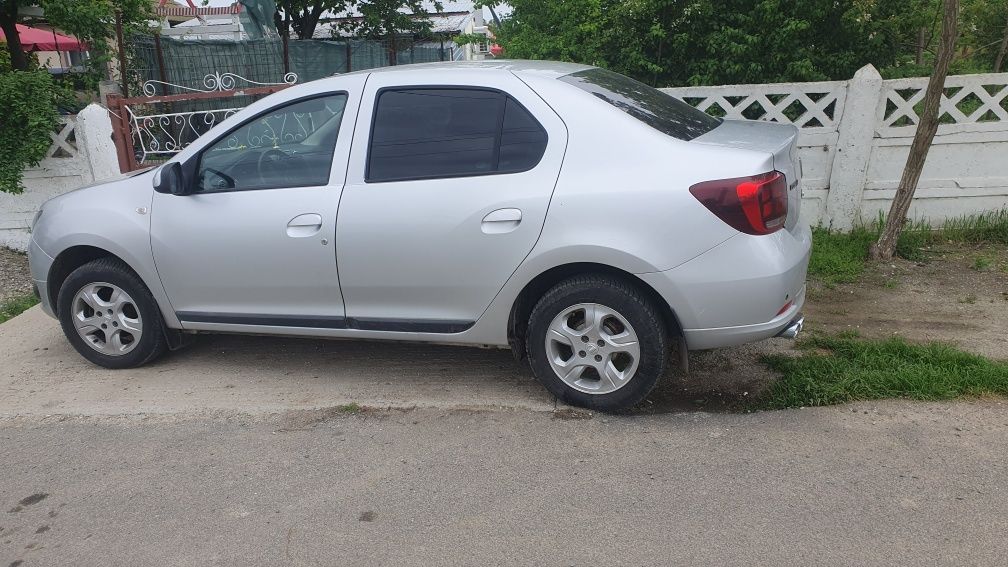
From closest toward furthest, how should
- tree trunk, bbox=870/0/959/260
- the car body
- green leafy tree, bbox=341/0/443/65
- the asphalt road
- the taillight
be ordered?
1. the asphalt road
2. the taillight
3. the car body
4. tree trunk, bbox=870/0/959/260
5. green leafy tree, bbox=341/0/443/65

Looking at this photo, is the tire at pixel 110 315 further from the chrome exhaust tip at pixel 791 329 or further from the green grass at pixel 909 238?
the green grass at pixel 909 238

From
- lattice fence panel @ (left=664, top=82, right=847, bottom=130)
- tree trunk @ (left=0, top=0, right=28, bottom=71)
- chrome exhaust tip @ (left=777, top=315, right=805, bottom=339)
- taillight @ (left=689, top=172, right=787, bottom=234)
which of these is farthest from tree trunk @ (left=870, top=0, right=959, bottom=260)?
tree trunk @ (left=0, top=0, right=28, bottom=71)

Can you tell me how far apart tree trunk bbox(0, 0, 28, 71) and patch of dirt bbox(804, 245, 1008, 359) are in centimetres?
876

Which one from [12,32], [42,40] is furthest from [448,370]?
[42,40]

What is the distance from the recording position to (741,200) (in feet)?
11.9

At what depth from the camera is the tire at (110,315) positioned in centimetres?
485

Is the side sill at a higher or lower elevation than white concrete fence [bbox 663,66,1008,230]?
lower

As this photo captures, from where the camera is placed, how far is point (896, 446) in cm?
363

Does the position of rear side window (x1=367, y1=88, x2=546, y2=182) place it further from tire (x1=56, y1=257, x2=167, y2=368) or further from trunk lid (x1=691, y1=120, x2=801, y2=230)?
tire (x1=56, y1=257, x2=167, y2=368)

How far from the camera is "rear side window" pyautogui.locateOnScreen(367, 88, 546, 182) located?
403 cm

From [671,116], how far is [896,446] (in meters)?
1.98

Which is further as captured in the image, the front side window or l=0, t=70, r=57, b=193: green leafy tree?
l=0, t=70, r=57, b=193: green leafy tree

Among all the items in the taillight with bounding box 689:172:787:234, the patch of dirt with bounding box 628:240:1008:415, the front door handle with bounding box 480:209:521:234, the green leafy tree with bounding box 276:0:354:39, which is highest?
the green leafy tree with bounding box 276:0:354:39

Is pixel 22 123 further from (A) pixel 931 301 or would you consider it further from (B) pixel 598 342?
(A) pixel 931 301
